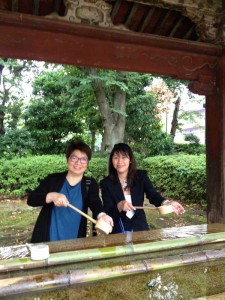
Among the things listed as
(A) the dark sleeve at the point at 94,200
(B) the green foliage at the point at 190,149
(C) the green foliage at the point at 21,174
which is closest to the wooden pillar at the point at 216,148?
(A) the dark sleeve at the point at 94,200

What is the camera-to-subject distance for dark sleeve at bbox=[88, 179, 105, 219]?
247 centimetres

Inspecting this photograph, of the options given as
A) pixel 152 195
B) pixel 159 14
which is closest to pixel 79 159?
pixel 152 195

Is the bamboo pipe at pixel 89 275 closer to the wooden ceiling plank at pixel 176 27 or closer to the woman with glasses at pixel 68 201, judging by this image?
the woman with glasses at pixel 68 201

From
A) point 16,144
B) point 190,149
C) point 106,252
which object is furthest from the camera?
point 190,149

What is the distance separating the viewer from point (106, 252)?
189cm

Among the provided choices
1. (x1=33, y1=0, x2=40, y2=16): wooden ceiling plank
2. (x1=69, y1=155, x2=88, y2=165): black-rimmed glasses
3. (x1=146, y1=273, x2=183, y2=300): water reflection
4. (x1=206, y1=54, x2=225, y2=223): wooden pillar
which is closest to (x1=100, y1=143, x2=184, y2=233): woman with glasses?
(x1=69, y1=155, x2=88, y2=165): black-rimmed glasses

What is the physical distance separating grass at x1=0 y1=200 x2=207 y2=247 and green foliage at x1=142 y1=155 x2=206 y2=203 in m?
0.42

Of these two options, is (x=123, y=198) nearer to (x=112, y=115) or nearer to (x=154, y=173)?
(x=154, y=173)

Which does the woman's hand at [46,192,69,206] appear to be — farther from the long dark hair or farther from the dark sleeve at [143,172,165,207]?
the dark sleeve at [143,172,165,207]

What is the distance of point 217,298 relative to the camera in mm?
1539

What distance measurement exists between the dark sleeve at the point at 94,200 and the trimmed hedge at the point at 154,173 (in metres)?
5.99

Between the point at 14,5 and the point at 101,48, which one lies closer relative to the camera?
the point at 14,5

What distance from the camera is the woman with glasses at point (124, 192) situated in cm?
270

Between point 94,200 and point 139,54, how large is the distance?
165 centimetres
